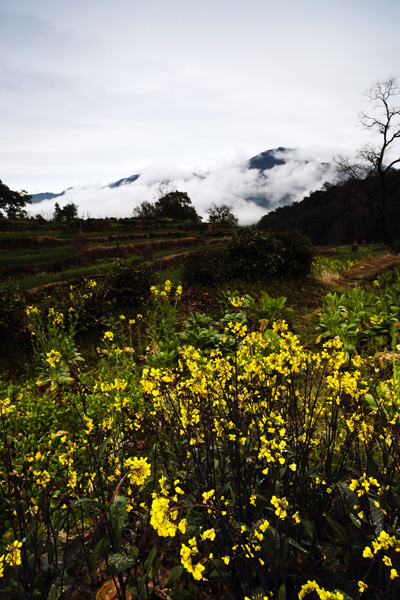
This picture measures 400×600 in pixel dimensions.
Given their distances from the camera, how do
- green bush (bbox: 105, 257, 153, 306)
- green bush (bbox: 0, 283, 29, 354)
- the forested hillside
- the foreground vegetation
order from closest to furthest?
the foreground vegetation < green bush (bbox: 0, 283, 29, 354) < green bush (bbox: 105, 257, 153, 306) < the forested hillside

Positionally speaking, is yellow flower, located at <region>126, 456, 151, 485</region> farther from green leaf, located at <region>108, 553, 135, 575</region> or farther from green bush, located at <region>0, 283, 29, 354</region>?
green bush, located at <region>0, 283, 29, 354</region>

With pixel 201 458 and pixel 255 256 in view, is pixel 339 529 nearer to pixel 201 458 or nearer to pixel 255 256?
pixel 201 458

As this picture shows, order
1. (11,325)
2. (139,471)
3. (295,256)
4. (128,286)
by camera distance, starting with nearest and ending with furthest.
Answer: (139,471) < (11,325) < (128,286) < (295,256)

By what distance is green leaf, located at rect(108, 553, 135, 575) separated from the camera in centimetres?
158

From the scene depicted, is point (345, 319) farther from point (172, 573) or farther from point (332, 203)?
point (332, 203)

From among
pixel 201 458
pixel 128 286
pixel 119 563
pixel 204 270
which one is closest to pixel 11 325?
pixel 128 286

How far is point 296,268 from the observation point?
11023 millimetres

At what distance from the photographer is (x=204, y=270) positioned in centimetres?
966

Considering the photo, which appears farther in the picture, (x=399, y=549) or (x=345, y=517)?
(x=345, y=517)

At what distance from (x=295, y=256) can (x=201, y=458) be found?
9.99 meters

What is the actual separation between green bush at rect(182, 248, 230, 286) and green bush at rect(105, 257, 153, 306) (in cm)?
215

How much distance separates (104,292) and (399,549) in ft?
23.1

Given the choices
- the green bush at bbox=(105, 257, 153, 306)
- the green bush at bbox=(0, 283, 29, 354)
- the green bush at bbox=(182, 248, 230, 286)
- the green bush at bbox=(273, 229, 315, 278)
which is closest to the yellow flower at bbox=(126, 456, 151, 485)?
the green bush at bbox=(0, 283, 29, 354)

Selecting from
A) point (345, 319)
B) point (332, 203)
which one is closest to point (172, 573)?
point (345, 319)
